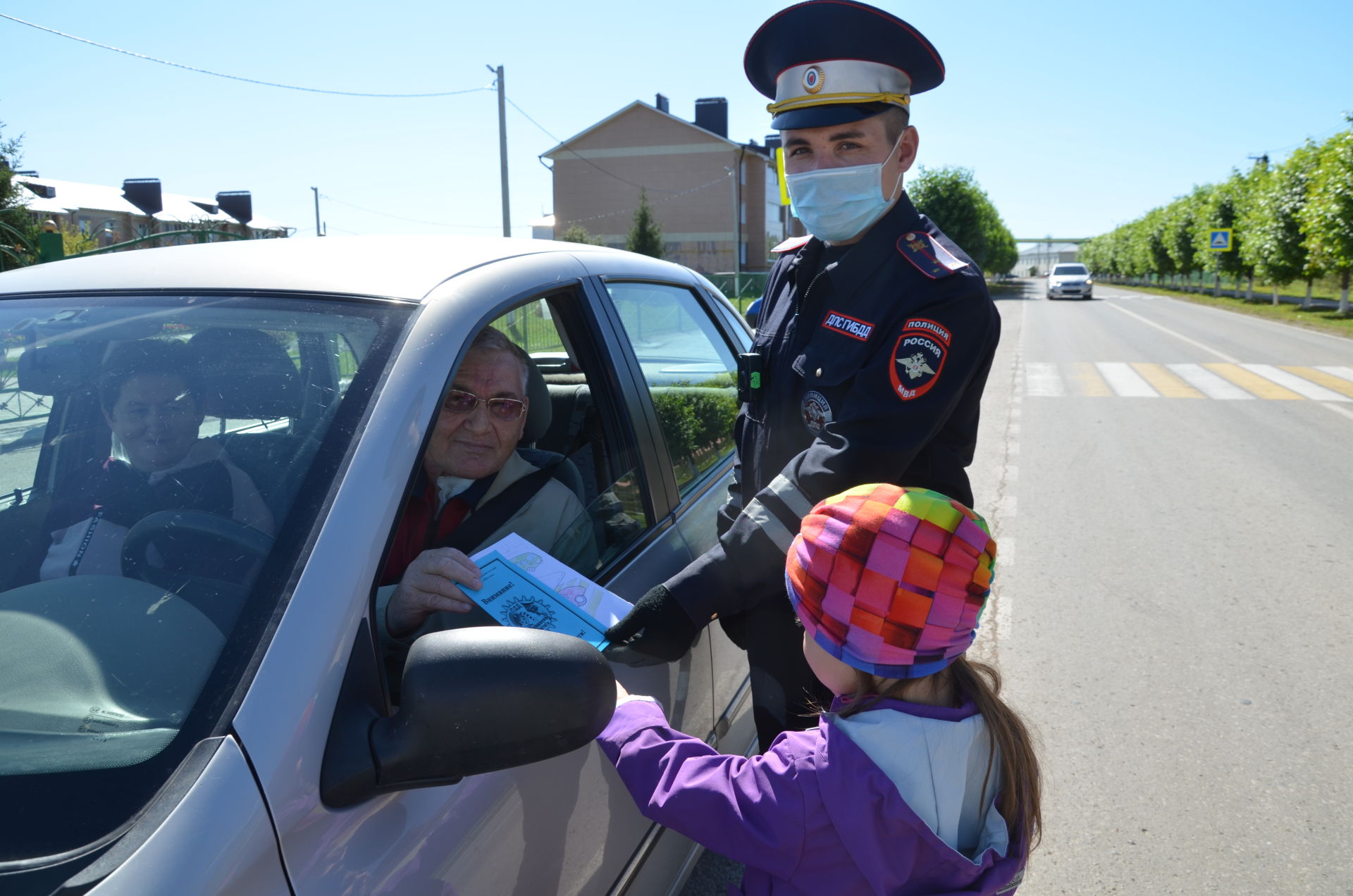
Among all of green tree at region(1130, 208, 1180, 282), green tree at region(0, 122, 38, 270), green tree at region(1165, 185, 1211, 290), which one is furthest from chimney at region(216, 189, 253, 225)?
green tree at region(1130, 208, 1180, 282)

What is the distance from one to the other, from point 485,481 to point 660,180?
Result: 51138 mm

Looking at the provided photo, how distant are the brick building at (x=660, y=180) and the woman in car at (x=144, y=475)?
48360 millimetres

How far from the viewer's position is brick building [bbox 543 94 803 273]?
50000 mm

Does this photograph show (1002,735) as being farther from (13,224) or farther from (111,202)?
(111,202)

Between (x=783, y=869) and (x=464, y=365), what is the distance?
1182mm

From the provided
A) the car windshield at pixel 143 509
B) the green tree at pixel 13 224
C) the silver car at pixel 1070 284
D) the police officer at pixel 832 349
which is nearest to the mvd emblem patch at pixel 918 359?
the police officer at pixel 832 349

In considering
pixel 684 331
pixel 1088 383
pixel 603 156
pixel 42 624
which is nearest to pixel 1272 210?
pixel 1088 383

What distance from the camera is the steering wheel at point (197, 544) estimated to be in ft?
4.10

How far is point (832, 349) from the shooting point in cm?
202

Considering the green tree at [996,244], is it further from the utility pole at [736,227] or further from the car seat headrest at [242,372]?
the car seat headrest at [242,372]

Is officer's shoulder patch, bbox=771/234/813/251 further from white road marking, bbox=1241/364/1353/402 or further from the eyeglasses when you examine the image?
white road marking, bbox=1241/364/1353/402

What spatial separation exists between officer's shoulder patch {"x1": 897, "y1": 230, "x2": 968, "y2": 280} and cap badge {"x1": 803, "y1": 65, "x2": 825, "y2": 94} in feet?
1.33

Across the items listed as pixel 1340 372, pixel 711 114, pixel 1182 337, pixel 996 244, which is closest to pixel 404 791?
pixel 1340 372

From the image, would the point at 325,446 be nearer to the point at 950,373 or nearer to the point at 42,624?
the point at 42,624
